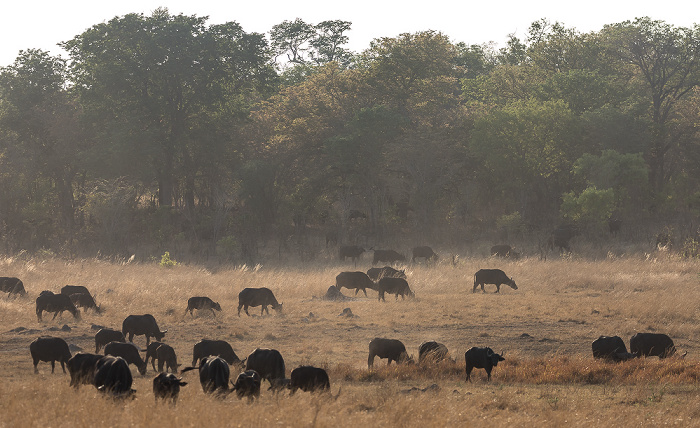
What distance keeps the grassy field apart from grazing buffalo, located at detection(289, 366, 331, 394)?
34 cm

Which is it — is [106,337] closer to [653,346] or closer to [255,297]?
[255,297]

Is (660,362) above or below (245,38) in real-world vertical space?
below

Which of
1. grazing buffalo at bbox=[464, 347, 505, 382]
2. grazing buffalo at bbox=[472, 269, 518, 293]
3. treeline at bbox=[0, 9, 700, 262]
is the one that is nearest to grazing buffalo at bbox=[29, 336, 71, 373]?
grazing buffalo at bbox=[464, 347, 505, 382]

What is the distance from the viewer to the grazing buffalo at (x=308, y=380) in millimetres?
11641

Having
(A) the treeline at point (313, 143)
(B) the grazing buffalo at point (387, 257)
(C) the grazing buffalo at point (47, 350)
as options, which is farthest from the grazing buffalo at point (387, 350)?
(A) the treeline at point (313, 143)

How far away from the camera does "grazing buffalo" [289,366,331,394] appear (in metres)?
11.6

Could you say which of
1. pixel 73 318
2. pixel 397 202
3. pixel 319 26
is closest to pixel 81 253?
pixel 397 202

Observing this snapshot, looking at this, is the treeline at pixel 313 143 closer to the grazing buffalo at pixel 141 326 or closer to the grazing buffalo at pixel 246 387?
the grazing buffalo at pixel 141 326

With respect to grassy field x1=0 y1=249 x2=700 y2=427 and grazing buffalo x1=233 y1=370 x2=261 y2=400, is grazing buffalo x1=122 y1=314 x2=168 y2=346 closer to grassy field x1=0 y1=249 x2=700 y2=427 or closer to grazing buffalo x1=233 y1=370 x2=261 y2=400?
grassy field x1=0 y1=249 x2=700 y2=427

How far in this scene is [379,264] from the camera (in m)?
38.6

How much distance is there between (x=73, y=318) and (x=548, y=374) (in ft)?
44.4

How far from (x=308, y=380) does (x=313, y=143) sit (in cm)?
3783

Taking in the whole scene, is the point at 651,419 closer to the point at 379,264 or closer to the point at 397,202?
the point at 379,264

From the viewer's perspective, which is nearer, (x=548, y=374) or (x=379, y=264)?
(x=548, y=374)
